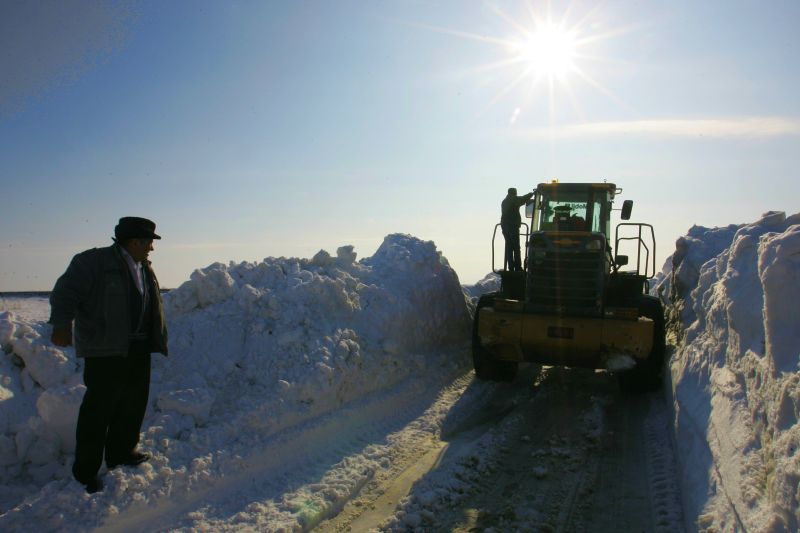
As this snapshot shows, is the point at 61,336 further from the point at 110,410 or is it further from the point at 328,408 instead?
the point at 328,408

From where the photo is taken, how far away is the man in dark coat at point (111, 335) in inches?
167

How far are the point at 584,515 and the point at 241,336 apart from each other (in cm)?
426

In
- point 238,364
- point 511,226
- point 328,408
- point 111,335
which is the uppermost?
point 511,226

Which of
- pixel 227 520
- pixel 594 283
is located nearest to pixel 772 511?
pixel 227 520

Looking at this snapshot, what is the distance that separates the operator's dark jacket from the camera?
423cm

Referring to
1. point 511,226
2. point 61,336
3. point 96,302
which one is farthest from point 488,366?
point 61,336

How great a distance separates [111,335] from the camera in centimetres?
436

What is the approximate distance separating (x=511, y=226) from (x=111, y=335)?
7382mm

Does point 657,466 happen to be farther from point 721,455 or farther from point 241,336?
point 241,336

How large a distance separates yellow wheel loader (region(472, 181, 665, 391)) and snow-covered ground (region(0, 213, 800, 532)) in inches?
19.0

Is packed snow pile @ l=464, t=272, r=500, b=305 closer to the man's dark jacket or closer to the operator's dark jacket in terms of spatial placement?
the man's dark jacket

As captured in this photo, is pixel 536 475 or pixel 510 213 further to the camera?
pixel 510 213

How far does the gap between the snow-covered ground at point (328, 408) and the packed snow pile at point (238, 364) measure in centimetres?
2

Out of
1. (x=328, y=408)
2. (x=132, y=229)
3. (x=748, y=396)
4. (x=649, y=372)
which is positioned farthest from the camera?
(x=649, y=372)
